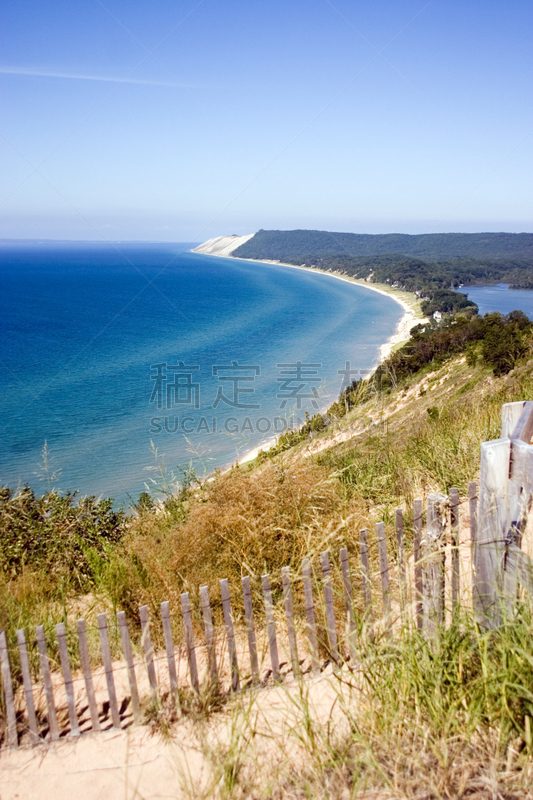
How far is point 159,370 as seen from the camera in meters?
48.4

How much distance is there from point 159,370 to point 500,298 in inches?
2800

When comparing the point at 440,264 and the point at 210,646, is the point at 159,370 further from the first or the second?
the point at 440,264

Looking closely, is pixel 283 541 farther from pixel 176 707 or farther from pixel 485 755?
pixel 485 755

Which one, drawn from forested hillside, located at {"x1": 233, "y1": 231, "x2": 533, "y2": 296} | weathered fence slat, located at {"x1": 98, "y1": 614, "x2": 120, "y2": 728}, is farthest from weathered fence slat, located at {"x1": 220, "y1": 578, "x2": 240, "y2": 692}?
forested hillside, located at {"x1": 233, "y1": 231, "x2": 533, "y2": 296}

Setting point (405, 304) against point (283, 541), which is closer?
point (283, 541)

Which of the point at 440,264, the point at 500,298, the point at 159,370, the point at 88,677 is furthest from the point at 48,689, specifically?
the point at 440,264

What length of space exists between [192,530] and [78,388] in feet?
129

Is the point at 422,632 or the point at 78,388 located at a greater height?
the point at 422,632

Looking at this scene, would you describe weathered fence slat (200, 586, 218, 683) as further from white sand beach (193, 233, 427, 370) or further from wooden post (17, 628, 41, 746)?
white sand beach (193, 233, 427, 370)

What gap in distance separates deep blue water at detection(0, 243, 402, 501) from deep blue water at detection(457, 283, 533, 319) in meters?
15.1

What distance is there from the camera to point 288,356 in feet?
172

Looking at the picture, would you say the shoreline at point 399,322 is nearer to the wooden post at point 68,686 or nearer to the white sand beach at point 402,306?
the white sand beach at point 402,306

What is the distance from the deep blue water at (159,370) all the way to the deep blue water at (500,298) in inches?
594

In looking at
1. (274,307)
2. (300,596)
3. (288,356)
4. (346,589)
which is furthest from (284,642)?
(274,307)
